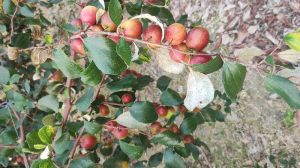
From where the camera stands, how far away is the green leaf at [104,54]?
0.95 meters

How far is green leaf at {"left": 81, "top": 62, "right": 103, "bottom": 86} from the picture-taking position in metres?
1.04

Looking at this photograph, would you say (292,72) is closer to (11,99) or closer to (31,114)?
(11,99)

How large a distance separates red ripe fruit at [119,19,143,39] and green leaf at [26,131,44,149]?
0.49 metres

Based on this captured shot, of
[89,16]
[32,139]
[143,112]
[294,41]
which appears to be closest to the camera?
[294,41]

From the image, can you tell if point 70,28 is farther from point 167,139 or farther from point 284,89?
point 284,89

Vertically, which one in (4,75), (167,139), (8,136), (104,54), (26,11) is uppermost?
(104,54)

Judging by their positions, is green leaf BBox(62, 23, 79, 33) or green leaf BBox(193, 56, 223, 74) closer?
green leaf BBox(193, 56, 223, 74)

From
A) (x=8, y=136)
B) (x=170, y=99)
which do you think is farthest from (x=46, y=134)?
(x=170, y=99)

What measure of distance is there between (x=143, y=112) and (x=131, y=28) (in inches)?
17.7

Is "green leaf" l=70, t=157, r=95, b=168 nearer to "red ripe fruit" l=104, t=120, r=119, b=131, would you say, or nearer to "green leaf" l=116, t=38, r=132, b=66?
"red ripe fruit" l=104, t=120, r=119, b=131

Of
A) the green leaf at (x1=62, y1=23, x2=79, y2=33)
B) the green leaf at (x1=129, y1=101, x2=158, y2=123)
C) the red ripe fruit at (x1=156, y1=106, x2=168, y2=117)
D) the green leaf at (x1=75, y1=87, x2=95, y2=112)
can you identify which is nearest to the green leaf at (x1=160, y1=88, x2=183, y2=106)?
the red ripe fruit at (x1=156, y1=106, x2=168, y2=117)

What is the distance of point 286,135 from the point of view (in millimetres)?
2436

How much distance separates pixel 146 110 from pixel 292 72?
1.85ft

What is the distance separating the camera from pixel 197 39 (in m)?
0.92
